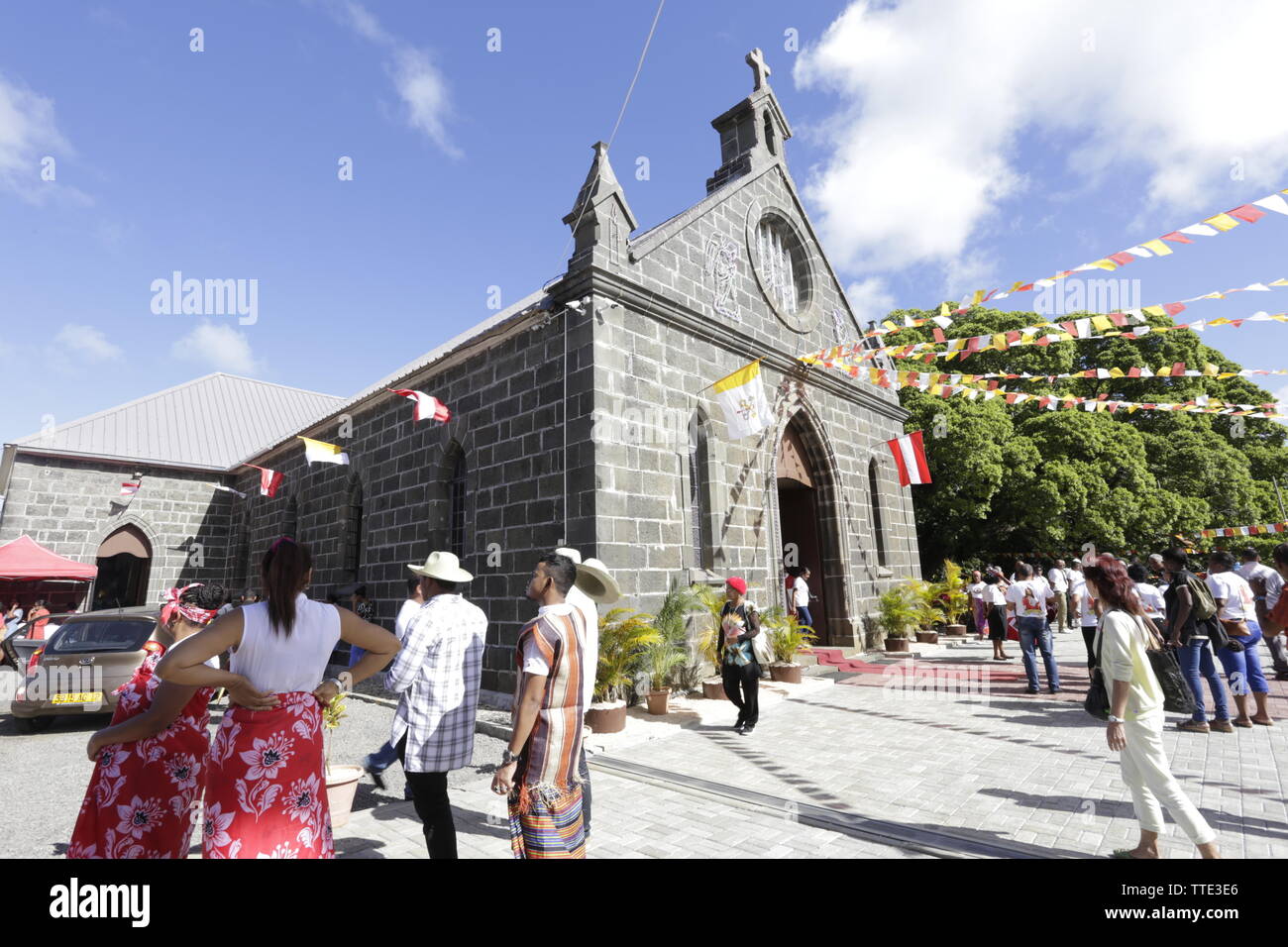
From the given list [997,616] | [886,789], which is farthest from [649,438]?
[997,616]

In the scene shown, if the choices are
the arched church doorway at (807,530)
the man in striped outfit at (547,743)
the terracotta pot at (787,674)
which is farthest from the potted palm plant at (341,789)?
the arched church doorway at (807,530)

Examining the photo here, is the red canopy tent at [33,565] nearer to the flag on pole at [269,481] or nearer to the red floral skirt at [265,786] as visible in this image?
the flag on pole at [269,481]

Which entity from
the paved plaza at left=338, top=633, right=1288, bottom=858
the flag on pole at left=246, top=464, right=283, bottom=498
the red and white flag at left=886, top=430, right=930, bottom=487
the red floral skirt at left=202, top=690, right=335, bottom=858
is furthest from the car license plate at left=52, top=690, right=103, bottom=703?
the red and white flag at left=886, top=430, right=930, bottom=487

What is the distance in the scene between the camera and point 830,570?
44.0 ft

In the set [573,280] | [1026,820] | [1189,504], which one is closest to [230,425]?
[573,280]

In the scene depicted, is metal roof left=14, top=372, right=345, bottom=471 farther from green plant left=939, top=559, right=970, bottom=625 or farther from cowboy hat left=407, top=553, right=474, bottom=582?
green plant left=939, top=559, right=970, bottom=625

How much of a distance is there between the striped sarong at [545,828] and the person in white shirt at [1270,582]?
10.7 metres

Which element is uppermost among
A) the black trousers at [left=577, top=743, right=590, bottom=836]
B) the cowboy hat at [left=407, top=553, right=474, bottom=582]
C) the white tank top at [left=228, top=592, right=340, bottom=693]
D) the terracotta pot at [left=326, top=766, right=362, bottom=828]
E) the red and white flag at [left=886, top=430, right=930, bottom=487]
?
the red and white flag at [left=886, top=430, right=930, bottom=487]

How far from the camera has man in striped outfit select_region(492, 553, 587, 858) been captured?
278cm

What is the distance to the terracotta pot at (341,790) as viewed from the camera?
13.9 feet

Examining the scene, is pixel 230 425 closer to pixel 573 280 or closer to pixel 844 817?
pixel 573 280

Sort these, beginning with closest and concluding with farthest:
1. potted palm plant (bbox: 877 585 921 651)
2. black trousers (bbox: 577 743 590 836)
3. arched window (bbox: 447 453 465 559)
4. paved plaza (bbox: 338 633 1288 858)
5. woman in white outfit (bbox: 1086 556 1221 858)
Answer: black trousers (bbox: 577 743 590 836), woman in white outfit (bbox: 1086 556 1221 858), paved plaza (bbox: 338 633 1288 858), arched window (bbox: 447 453 465 559), potted palm plant (bbox: 877 585 921 651)

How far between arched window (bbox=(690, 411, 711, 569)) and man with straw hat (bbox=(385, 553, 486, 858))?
6.46 meters

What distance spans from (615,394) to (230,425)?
819 inches
